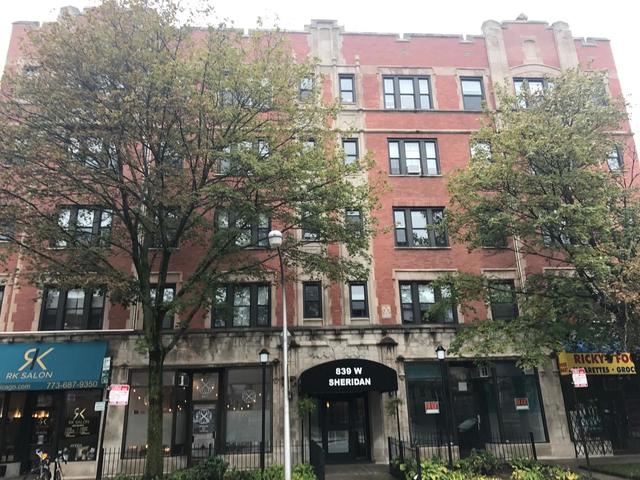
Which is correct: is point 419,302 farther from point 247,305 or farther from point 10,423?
point 10,423

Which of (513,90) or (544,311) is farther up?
(513,90)

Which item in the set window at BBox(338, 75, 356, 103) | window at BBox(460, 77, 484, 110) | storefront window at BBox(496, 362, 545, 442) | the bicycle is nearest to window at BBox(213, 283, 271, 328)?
the bicycle

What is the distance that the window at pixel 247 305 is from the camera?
67.8 feet

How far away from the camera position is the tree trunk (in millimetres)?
14000

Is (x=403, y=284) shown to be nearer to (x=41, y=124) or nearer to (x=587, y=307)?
(x=587, y=307)

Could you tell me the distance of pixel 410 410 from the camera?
20031 mm

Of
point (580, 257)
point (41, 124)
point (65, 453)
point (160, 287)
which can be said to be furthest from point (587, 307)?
point (65, 453)

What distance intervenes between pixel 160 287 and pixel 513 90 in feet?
67.3

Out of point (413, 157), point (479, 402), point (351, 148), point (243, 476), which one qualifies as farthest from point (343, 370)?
point (413, 157)

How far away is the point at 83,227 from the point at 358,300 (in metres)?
11.7

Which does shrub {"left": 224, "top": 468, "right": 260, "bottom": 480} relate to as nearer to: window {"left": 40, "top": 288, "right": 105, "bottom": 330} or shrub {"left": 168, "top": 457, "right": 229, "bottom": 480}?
shrub {"left": 168, "top": 457, "right": 229, "bottom": 480}

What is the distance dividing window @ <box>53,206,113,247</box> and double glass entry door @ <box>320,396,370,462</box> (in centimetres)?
1163

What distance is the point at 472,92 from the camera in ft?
82.9

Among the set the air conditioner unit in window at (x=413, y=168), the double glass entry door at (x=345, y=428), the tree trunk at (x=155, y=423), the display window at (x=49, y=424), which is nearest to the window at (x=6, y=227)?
the tree trunk at (x=155, y=423)
